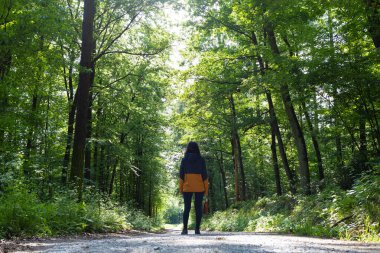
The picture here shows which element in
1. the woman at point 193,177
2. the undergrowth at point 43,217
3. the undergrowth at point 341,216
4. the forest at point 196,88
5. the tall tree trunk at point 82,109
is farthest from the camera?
the tall tree trunk at point 82,109

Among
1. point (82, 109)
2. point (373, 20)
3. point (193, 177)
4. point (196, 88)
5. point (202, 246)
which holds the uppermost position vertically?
point (196, 88)

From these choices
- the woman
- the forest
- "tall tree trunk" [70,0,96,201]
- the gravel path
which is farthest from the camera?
"tall tree trunk" [70,0,96,201]

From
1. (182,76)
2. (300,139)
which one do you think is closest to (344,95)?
(300,139)

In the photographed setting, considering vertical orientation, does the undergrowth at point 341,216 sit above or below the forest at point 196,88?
below

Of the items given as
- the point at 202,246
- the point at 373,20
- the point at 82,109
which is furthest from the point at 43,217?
the point at 373,20

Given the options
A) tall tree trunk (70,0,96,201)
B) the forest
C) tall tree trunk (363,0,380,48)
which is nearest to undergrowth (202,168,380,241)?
the forest

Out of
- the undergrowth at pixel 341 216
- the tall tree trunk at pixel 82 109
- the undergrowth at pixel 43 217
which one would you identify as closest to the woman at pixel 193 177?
the undergrowth at pixel 43 217

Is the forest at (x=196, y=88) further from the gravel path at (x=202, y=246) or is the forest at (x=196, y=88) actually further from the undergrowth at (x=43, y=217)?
the gravel path at (x=202, y=246)

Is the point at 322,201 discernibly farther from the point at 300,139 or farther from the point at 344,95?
the point at 300,139

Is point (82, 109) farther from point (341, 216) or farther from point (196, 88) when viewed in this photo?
point (196, 88)

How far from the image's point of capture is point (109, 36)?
19578mm

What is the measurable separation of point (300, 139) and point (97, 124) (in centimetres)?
1149

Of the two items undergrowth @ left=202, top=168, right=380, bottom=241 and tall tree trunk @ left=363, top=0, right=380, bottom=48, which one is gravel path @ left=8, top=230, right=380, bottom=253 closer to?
undergrowth @ left=202, top=168, right=380, bottom=241

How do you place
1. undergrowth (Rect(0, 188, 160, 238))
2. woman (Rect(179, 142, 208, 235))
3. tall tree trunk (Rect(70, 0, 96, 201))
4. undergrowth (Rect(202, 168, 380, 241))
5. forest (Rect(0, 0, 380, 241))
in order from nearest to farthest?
undergrowth (Rect(0, 188, 160, 238)) → undergrowth (Rect(202, 168, 380, 241)) → woman (Rect(179, 142, 208, 235)) → forest (Rect(0, 0, 380, 241)) → tall tree trunk (Rect(70, 0, 96, 201))
